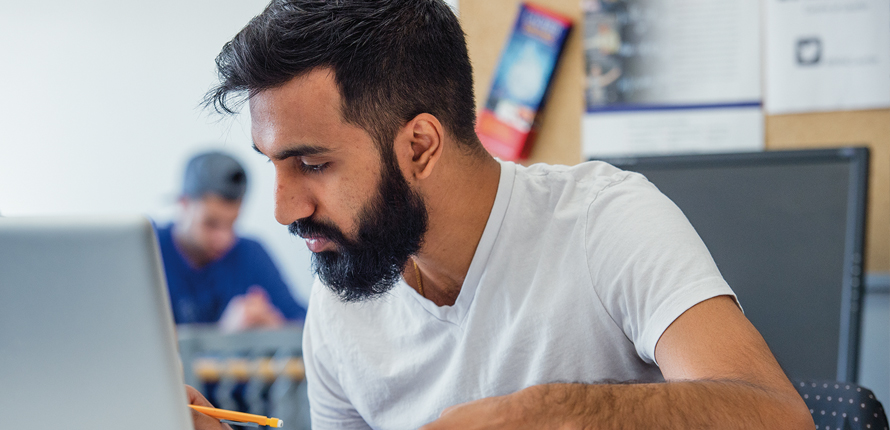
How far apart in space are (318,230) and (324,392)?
295mm

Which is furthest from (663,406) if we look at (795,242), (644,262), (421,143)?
(795,242)

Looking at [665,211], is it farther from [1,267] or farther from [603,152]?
[603,152]

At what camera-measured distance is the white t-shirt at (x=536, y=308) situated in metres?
0.74

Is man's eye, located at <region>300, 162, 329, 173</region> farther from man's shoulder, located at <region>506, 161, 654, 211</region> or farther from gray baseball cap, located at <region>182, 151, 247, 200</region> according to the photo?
gray baseball cap, located at <region>182, 151, 247, 200</region>

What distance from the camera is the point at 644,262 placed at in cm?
73

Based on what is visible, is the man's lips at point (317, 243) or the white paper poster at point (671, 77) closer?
the man's lips at point (317, 243)

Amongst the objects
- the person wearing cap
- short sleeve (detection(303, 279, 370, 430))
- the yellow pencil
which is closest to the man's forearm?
the yellow pencil

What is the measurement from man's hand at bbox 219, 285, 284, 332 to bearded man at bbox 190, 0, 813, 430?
38.7 inches

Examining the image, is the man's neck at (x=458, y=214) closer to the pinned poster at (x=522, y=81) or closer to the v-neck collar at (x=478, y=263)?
the v-neck collar at (x=478, y=263)

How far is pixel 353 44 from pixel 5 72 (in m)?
2.10

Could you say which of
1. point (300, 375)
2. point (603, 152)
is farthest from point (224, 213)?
point (603, 152)

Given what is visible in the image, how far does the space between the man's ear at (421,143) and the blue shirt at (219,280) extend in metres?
1.33

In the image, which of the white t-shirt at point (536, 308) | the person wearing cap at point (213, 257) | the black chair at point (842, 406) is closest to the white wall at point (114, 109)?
the person wearing cap at point (213, 257)

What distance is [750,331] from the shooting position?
2.14ft
